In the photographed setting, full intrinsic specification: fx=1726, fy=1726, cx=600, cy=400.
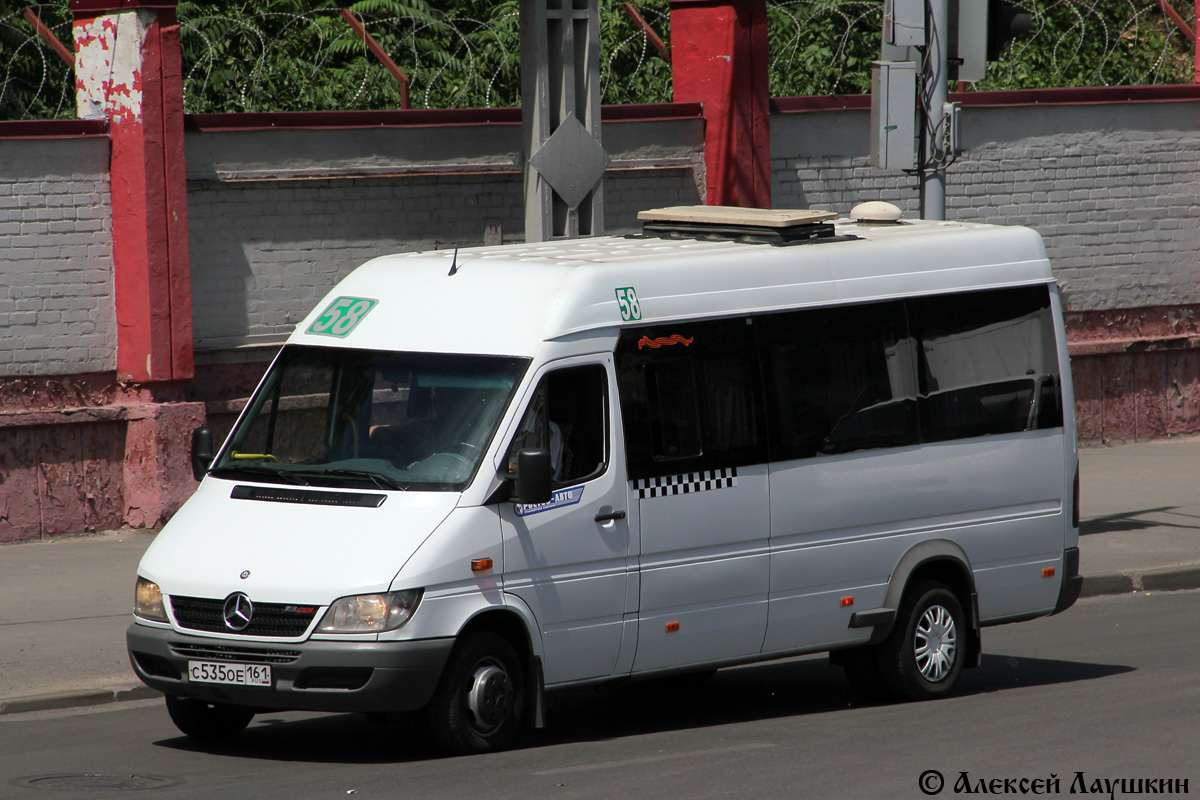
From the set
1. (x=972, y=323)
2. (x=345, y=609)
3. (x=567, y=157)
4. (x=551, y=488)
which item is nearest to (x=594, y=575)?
(x=551, y=488)

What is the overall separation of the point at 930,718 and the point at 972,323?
225 cm

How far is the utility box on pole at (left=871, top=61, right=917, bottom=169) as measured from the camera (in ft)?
44.6

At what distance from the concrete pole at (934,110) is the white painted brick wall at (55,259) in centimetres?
660

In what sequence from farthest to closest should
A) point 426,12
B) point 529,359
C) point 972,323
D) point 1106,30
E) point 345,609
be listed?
point 426,12 → point 1106,30 → point 972,323 → point 529,359 → point 345,609

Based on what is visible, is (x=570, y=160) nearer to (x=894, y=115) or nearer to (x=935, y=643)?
(x=894, y=115)

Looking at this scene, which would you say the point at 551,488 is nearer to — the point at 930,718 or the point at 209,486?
the point at 209,486

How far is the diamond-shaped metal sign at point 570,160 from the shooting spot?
14656mm

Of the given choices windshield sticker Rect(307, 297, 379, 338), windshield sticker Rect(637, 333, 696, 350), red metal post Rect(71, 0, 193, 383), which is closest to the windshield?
windshield sticker Rect(307, 297, 379, 338)

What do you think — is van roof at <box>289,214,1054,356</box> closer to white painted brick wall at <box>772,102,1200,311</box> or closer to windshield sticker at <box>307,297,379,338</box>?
windshield sticker at <box>307,297,379,338</box>

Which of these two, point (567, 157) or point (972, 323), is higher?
point (567, 157)

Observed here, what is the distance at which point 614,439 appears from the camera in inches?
321

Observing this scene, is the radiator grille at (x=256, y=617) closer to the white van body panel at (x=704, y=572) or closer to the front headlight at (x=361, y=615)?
the front headlight at (x=361, y=615)

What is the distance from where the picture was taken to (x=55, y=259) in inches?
544

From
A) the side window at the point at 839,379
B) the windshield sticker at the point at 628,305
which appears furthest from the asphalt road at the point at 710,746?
the windshield sticker at the point at 628,305
